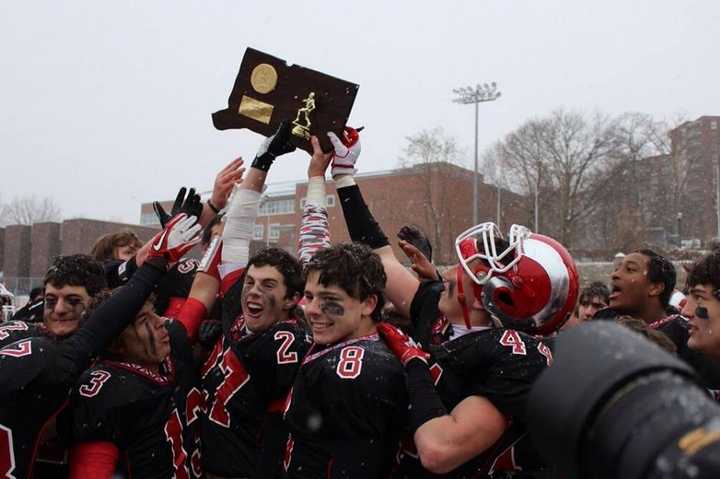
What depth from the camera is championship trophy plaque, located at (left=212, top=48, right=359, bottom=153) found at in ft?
13.3

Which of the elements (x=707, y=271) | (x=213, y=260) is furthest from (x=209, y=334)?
(x=707, y=271)

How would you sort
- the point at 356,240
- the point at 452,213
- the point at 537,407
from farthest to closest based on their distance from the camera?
the point at 452,213 → the point at 356,240 → the point at 537,407

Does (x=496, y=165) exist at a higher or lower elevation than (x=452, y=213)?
higher

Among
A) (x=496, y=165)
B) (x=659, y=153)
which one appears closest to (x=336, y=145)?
(x=496, y=165)

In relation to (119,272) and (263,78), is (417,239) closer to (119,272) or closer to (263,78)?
(263,78)

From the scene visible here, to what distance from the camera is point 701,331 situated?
3.49 metres

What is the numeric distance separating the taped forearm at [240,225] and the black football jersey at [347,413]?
1.62 m

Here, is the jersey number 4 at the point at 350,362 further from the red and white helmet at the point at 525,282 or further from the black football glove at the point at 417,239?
the black football glove at the point at 417,239

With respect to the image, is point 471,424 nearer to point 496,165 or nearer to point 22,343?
point 22,343

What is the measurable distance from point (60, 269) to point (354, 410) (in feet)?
6.22

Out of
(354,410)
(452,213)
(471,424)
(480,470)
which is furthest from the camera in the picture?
(452,213)

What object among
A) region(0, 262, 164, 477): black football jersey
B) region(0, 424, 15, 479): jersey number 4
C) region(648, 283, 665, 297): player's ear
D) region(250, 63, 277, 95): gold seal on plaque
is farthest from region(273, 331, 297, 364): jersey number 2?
region(648, 283, 665, 297): player's ear

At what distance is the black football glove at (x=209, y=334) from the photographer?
4.00 metres

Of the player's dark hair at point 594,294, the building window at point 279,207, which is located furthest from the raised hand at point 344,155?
the building window at point 279,207
